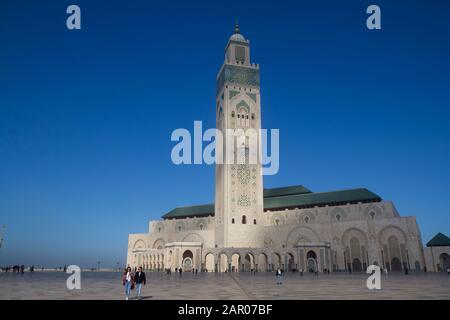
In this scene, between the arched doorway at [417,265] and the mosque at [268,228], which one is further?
the mosque at [268,228]

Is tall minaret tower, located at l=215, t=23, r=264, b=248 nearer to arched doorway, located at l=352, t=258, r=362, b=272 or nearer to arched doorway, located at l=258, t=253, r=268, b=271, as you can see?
arched doorway, located at l=258, t=253, r=268, b=271

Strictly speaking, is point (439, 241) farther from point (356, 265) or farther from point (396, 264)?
point (356, 265)

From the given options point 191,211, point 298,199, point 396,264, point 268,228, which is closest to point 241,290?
point 396,264

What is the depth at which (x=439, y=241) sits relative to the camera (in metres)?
42.2

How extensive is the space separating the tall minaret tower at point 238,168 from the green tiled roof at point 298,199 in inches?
206

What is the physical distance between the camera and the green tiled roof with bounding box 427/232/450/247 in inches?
1638

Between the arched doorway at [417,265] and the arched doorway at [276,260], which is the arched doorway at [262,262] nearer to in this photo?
A: the arched doorway at [276,260]

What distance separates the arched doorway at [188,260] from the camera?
4879 cm

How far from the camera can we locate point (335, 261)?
155 ft

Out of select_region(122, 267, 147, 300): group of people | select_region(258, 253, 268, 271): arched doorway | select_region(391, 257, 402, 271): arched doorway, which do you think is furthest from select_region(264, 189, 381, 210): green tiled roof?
select_region(122, 267, 147, 300): group of people

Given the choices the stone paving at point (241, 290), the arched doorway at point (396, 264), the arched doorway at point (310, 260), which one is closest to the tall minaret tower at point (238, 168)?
the arched doorway at point (310, 260)

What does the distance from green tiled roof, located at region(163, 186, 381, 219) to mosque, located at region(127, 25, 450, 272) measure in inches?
6.2

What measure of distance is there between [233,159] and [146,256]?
69.0ft

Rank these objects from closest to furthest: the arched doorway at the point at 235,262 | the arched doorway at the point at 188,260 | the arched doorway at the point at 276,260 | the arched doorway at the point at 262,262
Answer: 1. the arched doorway at the point at 276,260
2. the arched doorway at the point at 262,262
3. the arched doorway at the point at 188,260
4. the arched doorway at the point at 235,262
